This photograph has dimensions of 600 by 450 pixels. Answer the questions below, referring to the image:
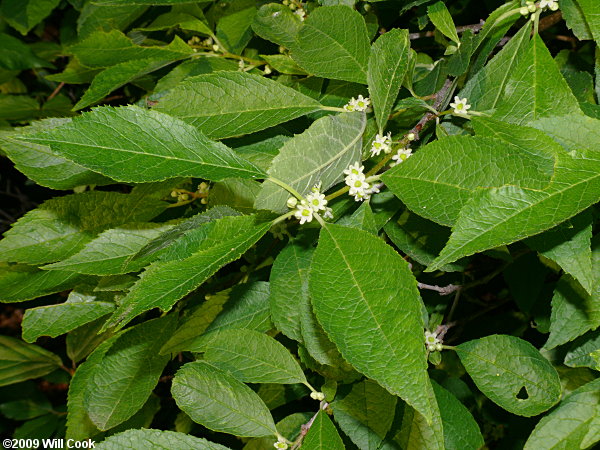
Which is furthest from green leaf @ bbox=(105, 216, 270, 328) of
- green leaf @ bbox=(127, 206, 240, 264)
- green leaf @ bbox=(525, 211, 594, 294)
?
green leaf @ bbox=(525, 211, 594, 294)

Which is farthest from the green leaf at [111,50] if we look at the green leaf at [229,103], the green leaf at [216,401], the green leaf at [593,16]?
the green leaf at [593,16]

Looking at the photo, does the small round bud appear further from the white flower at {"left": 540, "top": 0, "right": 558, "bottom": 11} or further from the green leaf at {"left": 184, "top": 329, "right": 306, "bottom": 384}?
the white flower at {"left": 540, "top": 0, "right": 558, "bottom": 11}

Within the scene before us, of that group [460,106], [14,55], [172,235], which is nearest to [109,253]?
[172,235]

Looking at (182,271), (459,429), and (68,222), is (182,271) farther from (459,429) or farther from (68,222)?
(459,429)

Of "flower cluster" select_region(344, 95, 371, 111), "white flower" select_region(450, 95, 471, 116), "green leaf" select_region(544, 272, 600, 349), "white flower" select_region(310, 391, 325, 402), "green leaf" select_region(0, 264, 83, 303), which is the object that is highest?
"white flower" select_region(450, 95, 471, 116)

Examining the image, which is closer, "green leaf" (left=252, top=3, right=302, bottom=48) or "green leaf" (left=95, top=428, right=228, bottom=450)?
"green leaf" (left=95, top=428, right=228, bottom=450)

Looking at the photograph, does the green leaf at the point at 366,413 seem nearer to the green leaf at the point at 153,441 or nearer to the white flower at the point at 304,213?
the green leaf at the point at 153,441

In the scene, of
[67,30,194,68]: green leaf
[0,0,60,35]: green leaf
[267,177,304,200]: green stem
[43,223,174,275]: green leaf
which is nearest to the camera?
[267,177,304,200]: green stem
